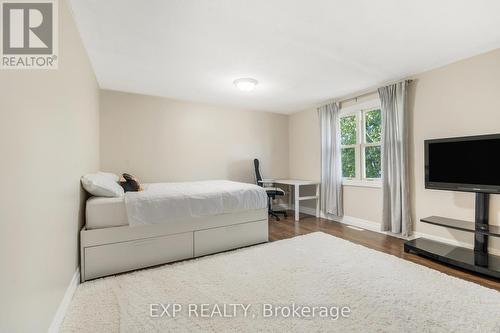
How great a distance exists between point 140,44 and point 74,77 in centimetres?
74

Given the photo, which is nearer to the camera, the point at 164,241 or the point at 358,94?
the point at 164,241

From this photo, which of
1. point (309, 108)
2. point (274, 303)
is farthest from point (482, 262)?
point (309, 108)

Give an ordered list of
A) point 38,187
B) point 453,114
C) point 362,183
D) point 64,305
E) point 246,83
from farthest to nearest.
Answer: point 362,183 → point 246,83 → point 453,114 → point 64,305 → point 38,187

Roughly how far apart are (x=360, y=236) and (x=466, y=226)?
4.12 feet

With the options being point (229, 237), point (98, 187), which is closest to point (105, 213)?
point (98, 187)

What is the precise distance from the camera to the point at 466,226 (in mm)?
2613

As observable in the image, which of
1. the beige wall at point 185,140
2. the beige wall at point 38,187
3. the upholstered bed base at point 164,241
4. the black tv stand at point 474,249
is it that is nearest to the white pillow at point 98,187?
the beige wall at point 38,187

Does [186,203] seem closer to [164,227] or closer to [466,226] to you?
[164,227]

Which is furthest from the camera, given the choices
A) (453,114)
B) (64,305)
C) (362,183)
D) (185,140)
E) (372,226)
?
(185,140)

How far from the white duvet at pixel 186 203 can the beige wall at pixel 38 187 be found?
538 millimetres

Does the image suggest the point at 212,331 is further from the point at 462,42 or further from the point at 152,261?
the point at 462,42

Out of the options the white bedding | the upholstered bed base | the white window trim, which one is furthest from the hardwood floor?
the white bedding

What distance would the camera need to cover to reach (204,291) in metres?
1.99

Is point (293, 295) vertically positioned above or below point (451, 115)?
below
